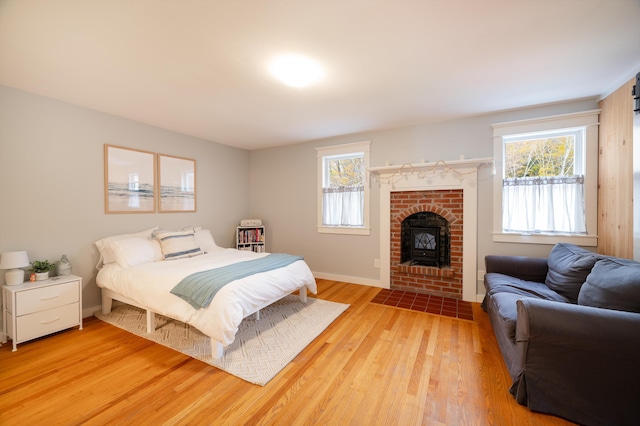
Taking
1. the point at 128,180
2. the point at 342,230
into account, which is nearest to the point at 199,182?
the point at 128,180

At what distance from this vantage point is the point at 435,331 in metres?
2.62

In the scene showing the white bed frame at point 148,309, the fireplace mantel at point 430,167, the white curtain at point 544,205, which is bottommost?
the white bed frame at point 148,309

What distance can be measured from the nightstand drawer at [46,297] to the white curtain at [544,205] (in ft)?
16.5

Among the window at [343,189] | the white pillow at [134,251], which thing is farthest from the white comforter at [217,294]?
the window at [343,189]

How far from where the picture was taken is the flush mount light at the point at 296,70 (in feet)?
6.86

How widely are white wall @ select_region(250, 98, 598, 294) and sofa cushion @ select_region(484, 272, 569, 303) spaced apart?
69cm

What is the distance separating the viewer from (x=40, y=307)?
2414mm

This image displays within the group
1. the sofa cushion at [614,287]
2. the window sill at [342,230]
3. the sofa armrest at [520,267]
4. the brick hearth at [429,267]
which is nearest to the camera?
the sofa cushion at [614,287]

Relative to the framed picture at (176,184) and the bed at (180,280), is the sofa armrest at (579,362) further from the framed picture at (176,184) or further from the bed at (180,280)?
the framed picture at (176,184)

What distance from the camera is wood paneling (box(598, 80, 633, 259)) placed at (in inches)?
91.2

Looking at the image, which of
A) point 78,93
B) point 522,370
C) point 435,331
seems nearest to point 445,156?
point 435,331

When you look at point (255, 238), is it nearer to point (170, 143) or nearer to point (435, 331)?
point (170, 143)

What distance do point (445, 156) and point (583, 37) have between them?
1806 millimetres

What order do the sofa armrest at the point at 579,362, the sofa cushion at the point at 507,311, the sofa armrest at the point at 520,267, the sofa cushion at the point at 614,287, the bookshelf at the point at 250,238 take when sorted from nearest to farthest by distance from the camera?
the sofa armrest at the point at 579,362
the sofa cushion at the point at 614,287
the sofa cushion at the point at 507,311
the sofa armrest at the point at 520,267
the bookshelf at the point at 250,238
